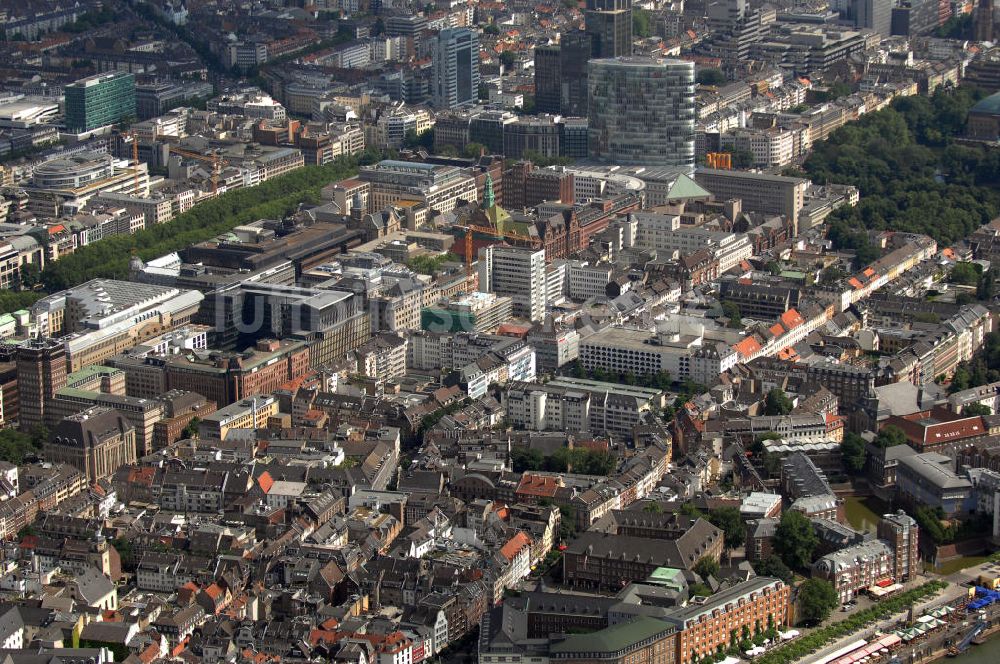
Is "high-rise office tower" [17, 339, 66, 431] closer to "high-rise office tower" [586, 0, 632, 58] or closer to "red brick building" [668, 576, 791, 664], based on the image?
"red brick building" [668, 576, 791, 664]

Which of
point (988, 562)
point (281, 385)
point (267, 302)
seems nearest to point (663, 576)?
point (988, 562)

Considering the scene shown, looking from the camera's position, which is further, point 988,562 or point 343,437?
point 343,437

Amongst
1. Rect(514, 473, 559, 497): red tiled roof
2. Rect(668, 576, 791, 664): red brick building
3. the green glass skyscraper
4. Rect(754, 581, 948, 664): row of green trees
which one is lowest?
Rect(754, 581, 948, 664): row of green trees

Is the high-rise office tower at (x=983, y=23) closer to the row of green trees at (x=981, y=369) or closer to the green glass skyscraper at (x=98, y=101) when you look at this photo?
the green glass skyscraper at (x=98, y=101)

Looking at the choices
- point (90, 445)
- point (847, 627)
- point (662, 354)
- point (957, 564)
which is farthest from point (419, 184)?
point (847, 627)

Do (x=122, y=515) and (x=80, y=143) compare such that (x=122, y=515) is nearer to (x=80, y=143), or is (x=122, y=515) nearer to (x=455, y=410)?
(x=455, y=410)

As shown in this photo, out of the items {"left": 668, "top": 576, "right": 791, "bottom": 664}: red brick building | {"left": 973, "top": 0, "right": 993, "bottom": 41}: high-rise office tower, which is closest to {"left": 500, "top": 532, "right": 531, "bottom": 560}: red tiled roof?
{"left": 668, "top": 576, "right": 791, "bottom": 664}: red brick building

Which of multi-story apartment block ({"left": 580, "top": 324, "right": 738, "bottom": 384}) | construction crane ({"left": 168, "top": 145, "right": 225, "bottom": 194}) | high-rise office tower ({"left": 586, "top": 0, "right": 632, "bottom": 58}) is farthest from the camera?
high-rise office tower ({"left": 586, "top": 0, "right": 632, "bottom": 58})

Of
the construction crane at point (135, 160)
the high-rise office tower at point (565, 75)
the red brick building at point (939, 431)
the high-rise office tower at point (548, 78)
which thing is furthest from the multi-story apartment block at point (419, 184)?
the red brick building at point (939, 431)
